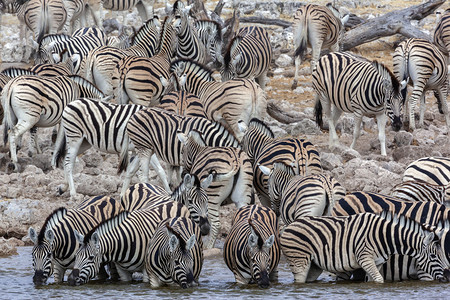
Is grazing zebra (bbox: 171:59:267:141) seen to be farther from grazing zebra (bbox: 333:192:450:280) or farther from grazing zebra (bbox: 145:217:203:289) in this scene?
grazing zebra (bbox: 145:217:203:289)

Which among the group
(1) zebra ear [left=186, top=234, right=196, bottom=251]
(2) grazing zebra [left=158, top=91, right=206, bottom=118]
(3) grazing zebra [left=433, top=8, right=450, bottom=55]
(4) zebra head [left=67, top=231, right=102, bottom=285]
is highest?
(3) grazing zebra [left=433, top=8, right=450, bottom=55]

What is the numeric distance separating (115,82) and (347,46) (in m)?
7.46

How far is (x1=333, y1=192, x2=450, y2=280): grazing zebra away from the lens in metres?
9.44

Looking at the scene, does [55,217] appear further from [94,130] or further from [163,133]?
[94,130]

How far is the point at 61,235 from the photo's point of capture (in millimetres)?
9586

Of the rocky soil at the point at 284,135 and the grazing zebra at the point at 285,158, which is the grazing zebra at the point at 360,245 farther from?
the rocky soil at the point at 284,135

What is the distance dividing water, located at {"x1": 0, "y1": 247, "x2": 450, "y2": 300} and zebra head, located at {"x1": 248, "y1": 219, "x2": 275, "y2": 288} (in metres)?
0.12

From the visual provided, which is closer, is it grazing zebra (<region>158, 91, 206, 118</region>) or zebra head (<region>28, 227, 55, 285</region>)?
zebra head (<region>28, 227, 55, 285</region>)

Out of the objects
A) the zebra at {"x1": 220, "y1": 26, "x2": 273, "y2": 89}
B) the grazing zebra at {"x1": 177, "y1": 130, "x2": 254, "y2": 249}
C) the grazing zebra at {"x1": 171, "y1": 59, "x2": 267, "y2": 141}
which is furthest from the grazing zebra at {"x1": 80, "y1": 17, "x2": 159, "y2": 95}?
the grazing zebra at {"x1": 177, "y1": 130, "x2": 254, "y2": 249}

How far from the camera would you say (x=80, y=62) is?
17.0 m

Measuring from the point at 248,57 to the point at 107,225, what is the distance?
8.30 meters

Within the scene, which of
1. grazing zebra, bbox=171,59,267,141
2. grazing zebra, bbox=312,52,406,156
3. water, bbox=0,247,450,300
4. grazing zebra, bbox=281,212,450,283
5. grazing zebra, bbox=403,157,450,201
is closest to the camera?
water, bbox=0,247,450,300

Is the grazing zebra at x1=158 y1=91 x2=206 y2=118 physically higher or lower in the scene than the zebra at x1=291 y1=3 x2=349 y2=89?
lower

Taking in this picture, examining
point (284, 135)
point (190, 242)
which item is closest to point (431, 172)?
point (190, 242)
